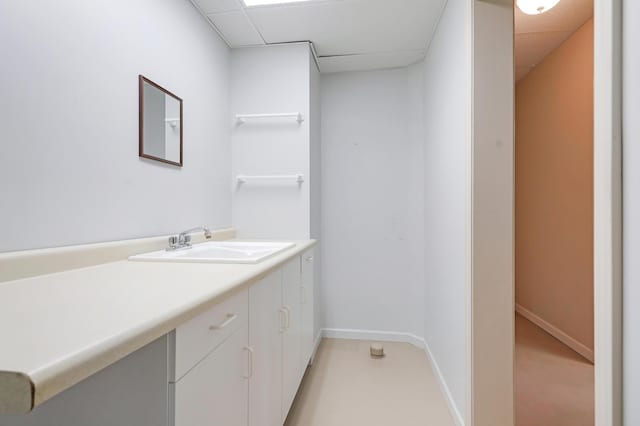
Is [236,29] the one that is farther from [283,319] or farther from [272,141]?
[283,319]

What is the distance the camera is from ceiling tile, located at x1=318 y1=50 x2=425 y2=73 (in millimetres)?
2449

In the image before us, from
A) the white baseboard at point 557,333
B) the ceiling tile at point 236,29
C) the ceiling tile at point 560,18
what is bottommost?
the white baseboard at point 557,333

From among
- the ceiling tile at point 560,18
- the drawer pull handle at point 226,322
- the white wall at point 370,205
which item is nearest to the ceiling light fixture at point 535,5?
the ceiling tile at point 560,18

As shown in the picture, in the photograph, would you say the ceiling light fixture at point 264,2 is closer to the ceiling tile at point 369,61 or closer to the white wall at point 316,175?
the white wall at point 316,175

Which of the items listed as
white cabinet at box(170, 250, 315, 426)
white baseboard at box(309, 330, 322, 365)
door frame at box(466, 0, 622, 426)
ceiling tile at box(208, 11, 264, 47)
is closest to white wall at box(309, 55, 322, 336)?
white baseboard at box(309, 330, 322, 365)

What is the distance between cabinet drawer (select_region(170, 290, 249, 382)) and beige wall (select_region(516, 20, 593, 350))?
262cm

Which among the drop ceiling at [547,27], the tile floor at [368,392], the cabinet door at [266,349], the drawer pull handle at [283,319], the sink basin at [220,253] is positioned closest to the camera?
the cabinet door at [266,349]

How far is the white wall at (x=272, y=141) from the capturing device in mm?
2223

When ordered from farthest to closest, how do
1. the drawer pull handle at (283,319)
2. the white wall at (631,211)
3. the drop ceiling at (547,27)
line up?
the drop ceiling at (547,27) < the drawer pull handle at (283,319) < the white wall at (631,211)

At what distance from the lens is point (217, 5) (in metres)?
1.84

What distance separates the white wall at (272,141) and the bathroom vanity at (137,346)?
3.64ft

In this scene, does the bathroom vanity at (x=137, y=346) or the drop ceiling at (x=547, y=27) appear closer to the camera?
the bathroom vanity at (x=137, y=346)

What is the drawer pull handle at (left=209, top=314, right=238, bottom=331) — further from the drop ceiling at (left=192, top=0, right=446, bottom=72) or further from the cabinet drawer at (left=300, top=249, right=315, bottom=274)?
the drop ceiling at (left=192, top=0, right=446, bottom=72)

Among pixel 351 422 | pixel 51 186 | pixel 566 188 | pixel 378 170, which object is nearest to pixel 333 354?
pixel 351 422
